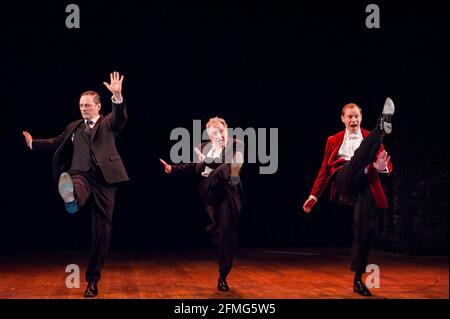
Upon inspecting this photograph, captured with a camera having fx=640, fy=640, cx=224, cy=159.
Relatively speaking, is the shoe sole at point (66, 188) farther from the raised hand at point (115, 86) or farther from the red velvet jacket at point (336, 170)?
the red velvet jacket at point (336, 170)

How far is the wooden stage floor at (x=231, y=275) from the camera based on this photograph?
457cm

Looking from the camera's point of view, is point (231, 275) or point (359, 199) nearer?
point (359, 199)

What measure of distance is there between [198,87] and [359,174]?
163 inches

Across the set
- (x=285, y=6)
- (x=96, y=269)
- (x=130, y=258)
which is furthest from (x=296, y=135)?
(x=96, y=269)

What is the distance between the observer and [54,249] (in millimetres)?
8312

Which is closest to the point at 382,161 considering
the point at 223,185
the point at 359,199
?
the point at 359,199

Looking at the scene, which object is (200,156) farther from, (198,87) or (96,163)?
(198,87)

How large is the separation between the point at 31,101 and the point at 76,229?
175cm

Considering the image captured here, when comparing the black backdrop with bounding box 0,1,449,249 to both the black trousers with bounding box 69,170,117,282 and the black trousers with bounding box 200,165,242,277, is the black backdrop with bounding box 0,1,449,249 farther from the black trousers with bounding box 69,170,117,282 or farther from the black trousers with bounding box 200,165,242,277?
the black trousers with bounding box 69,170,117,282

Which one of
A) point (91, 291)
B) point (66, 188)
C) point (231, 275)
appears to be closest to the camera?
point (66, 188)

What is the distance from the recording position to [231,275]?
19.1ft

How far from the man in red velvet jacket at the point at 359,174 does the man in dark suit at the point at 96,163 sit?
4.73 ft

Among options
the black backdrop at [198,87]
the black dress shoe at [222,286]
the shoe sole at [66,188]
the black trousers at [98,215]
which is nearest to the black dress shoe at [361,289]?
the black dress shoe at [222,286]
